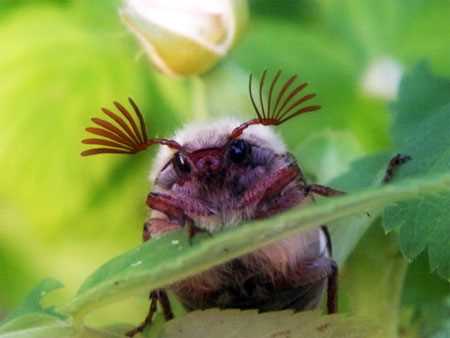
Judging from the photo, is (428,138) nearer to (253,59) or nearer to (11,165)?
(253,59)

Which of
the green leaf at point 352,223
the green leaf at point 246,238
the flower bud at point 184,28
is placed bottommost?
the green leaf at point 246,238

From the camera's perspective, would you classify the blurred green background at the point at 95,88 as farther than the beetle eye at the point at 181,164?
Yes

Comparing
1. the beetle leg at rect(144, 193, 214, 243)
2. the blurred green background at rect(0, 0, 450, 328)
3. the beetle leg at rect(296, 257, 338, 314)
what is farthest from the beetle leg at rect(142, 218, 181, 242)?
the blurred green background at rect(0, 0, 450, 328)

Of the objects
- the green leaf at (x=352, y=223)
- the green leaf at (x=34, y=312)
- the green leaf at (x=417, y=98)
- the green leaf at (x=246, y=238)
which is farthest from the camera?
the green leaf at (x=417, y=98)

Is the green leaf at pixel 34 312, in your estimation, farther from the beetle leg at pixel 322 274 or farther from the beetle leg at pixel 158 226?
the beetle leg at pixel 322 274

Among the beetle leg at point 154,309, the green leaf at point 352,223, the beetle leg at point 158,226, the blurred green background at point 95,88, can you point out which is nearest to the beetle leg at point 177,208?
the beetle leg at point 158,226

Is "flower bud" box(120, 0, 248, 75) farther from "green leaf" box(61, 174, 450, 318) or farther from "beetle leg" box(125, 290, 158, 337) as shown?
"green leaf" box(61, 174, 450, 318)
